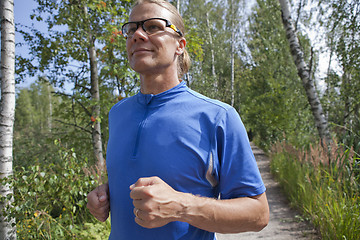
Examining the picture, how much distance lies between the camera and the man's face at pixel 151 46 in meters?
1.10

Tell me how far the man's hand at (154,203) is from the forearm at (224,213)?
3cm

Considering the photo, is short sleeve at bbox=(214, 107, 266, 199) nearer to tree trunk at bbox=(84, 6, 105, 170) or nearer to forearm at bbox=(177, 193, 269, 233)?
forearm at bbox=(177, 193, 269, 233)

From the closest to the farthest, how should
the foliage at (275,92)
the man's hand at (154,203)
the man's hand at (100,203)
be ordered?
the man's hand at (154,203)
the man's hand at (100,203)
the foliage at (275,92)

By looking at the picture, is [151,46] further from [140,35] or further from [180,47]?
[180,47]

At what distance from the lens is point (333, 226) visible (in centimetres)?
292

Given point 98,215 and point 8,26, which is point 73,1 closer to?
point 8,26

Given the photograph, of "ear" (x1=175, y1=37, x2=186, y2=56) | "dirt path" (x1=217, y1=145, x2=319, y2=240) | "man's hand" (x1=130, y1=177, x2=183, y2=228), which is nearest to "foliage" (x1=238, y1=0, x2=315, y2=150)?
"dirt path" (x1=217, y1=145, x2=319, y2=240)

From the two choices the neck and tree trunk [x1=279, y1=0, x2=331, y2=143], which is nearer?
the neck

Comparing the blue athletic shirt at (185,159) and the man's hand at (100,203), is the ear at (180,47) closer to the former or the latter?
the blue athletic shirt at (185,159)

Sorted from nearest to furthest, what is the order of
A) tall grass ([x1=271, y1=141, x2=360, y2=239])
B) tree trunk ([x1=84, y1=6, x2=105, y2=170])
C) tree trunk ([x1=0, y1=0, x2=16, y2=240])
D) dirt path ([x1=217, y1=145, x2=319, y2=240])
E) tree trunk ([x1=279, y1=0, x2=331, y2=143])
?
tall grass ([x1=271, y1=141, x2=360, y2=239]) < tree trunk ([x1=0, y1=0, x2=16, y2=240]) < dirt path ([x1=217, y1=145, x2=319, y2=240]) < tree trunk ([x1=279, y1=0, x2=331, y2=143]) < tree trunk ([x1=84, y1=6, x2=105, y2=170])

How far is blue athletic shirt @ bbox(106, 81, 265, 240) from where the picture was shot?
925mm

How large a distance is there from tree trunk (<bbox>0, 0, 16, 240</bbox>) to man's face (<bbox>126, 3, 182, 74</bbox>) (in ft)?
8.75

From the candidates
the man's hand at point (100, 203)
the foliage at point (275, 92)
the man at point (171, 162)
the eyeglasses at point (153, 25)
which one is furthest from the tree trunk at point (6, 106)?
the foliage at point (275, 92)

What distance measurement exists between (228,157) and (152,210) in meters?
0.36
